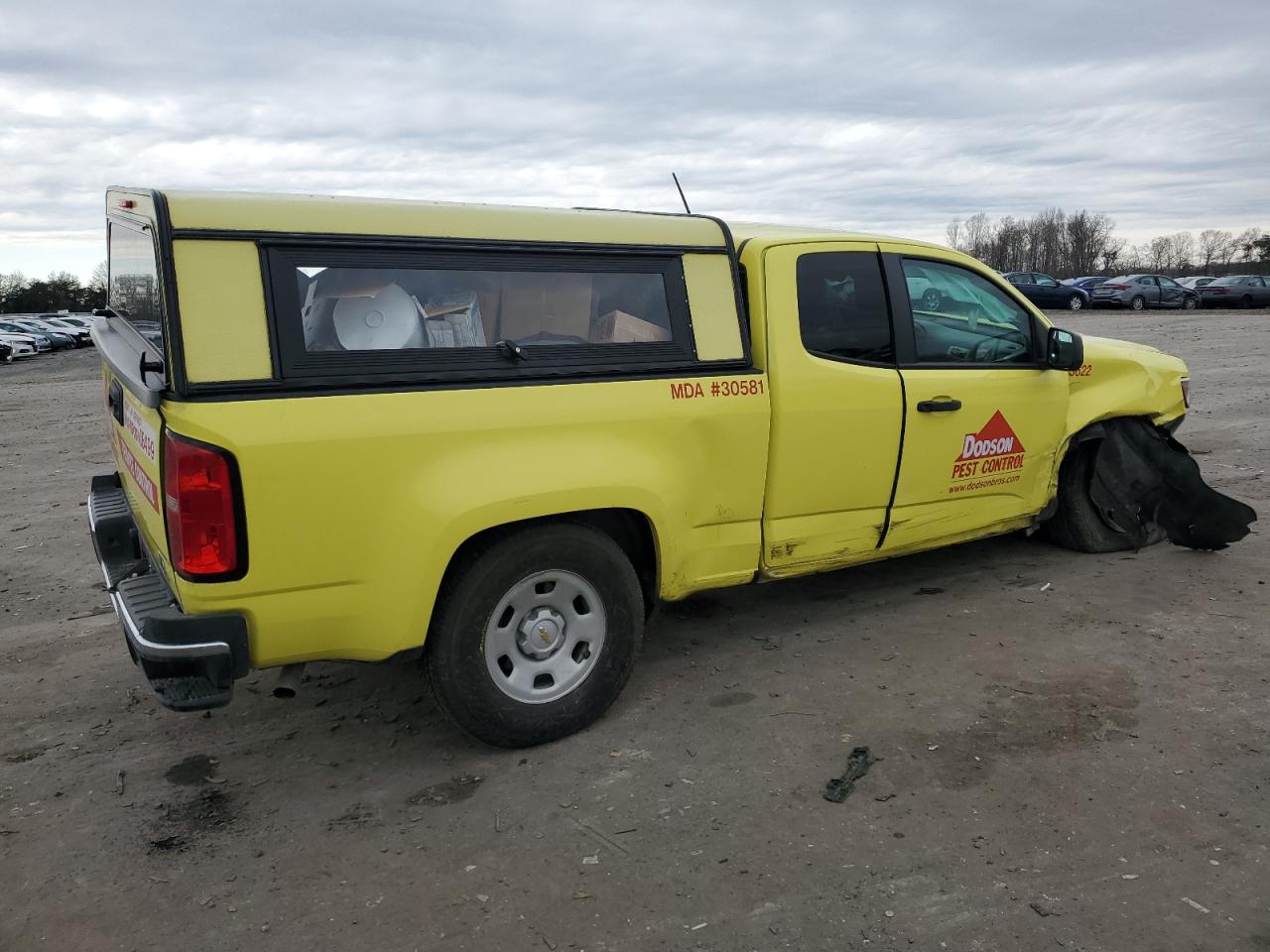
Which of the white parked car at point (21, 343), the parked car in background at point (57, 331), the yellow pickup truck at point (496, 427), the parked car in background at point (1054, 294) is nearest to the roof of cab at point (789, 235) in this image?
the yellow pickup truck at point (496, 427)

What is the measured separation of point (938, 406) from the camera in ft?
15.6

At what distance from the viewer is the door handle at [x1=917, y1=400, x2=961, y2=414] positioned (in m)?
4.71

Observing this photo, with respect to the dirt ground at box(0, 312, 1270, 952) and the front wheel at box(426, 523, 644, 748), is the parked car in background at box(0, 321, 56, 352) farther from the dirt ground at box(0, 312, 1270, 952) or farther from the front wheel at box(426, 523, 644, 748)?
the front wheel at box(426, 523, 644, 748)

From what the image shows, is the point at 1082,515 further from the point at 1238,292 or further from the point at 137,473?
the point at 1238,292

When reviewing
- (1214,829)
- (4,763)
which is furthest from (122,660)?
(1214,829)

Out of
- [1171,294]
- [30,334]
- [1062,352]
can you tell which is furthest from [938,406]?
[30,334]

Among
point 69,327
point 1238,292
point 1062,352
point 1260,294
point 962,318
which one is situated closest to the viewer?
point 962,318

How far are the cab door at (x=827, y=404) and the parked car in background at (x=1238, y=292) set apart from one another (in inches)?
1393

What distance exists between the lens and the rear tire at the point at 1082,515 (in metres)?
5.87

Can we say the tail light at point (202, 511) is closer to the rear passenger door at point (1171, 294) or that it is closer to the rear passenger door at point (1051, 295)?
the rear passenger door at point (1051, 295)

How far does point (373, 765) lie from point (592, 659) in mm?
932

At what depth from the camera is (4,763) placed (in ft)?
12.6

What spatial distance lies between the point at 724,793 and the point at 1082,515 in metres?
3.49

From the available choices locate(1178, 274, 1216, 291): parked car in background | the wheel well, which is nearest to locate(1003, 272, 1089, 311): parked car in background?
locate(1178, 274, 1216, 291): parked car in background
